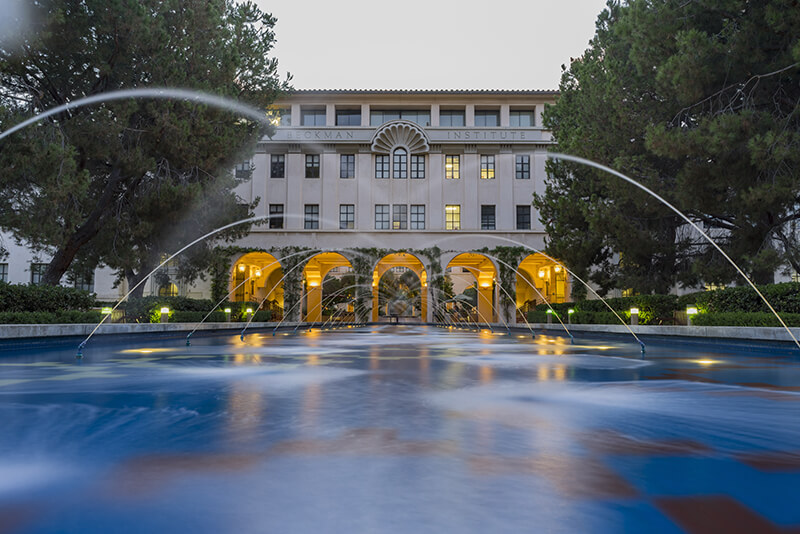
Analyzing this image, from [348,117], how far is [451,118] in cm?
Result: 737

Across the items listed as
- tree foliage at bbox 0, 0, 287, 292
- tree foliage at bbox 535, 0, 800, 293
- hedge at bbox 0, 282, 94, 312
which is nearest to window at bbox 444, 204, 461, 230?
tree foliage at bbox 0, 0, 287, 292

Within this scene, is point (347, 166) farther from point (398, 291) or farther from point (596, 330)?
point (596, 330)

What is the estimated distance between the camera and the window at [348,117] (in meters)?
42.7

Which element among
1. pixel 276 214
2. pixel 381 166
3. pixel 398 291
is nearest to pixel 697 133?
pixel 381 166

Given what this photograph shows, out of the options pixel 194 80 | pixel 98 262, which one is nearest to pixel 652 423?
pixel 194 80

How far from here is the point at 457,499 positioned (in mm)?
2475

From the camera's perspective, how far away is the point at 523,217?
4009 centimetres

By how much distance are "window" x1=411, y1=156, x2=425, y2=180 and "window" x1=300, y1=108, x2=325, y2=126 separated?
7295 mm

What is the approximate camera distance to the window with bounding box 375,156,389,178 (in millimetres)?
40562

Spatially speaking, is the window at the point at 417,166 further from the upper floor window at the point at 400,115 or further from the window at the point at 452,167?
the upper floor window at the point at 400,115

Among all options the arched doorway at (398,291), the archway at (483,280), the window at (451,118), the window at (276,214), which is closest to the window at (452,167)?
the window at (451,118)

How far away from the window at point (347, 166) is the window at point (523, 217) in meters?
11.4

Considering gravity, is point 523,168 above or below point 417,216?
above

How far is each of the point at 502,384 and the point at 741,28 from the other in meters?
11.9
